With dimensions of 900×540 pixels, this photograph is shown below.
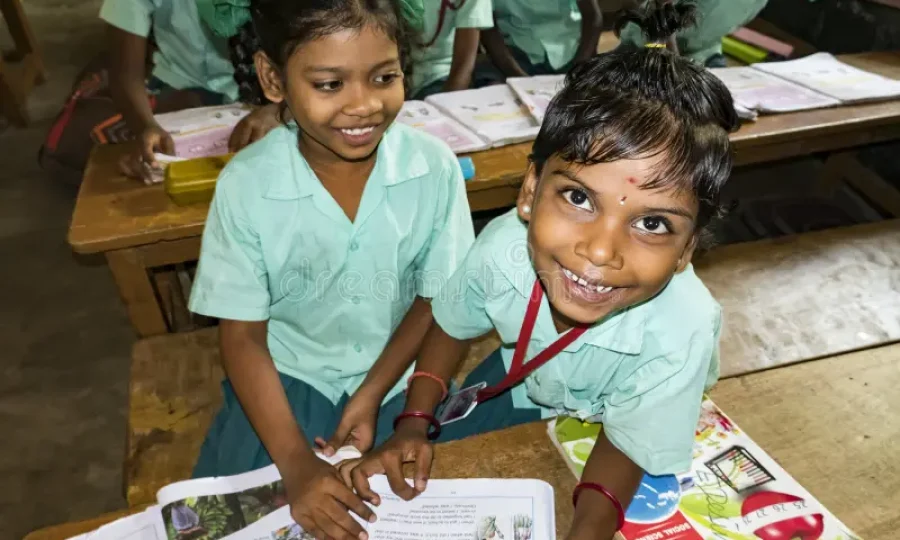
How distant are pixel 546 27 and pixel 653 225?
6.01ft

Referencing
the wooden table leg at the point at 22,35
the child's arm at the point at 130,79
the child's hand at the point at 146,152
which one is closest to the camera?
the child's hand at the point at 146,152

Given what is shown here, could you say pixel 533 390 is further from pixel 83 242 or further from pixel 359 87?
pixel 83 242

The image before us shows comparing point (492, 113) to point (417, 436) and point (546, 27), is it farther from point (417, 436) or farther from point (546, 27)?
point (417, 436)

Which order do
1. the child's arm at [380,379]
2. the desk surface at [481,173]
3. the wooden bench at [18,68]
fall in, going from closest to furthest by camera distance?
the child's arm at [380,379] < the desk surface at [481,173] < the wooden bench at [18,68]

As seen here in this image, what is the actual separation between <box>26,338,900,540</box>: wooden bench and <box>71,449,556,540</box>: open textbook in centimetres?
3

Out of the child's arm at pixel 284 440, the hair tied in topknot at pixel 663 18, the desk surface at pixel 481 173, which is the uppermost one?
the hair tied in topknot at pixel 663 18

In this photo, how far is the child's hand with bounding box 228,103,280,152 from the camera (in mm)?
1373

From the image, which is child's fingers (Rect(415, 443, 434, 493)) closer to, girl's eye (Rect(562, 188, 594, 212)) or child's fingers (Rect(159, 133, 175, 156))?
girl's eye (Rect(562, 188, 594, 212))

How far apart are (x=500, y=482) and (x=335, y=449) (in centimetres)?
29

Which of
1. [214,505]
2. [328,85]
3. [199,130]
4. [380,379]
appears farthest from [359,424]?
[199,130]

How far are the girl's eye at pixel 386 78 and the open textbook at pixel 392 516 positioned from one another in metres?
0.56

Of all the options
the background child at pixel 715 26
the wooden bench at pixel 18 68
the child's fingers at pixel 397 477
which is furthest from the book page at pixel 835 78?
the wooden bench at pixel 18 68

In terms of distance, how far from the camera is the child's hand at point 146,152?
134 centimetres

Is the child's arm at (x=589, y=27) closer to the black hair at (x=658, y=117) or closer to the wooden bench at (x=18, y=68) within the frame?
the black hair at (x=658, y=117)
